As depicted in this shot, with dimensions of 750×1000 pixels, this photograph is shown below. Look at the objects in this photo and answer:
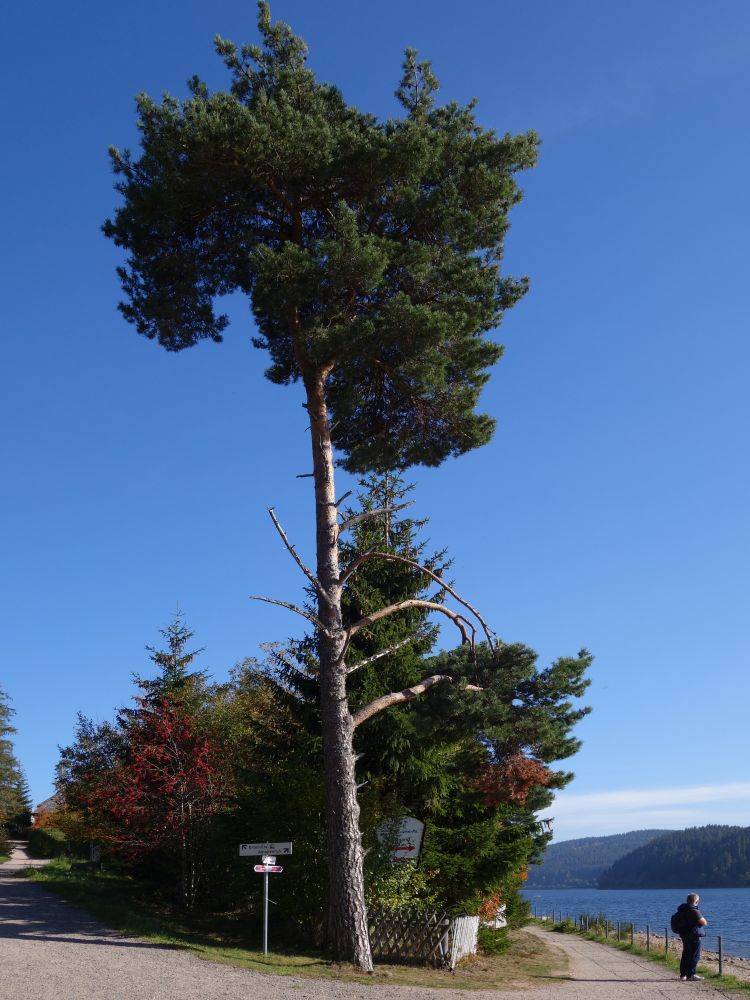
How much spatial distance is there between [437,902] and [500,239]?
1309 cm

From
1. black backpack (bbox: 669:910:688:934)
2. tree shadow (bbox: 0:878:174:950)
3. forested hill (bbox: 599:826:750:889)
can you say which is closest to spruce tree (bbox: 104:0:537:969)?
tree shadow (bbox: 0:878:174:950)

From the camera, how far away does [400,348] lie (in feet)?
50.2

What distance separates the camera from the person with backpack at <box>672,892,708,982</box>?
15.3 m

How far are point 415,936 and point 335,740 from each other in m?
4.33

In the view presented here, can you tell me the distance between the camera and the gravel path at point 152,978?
10.6 m

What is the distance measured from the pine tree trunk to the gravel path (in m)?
1.76

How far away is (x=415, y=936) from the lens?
15.8 m

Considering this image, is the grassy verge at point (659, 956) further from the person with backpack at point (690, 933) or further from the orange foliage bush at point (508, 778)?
the orange foliage bush at point (508, 778)

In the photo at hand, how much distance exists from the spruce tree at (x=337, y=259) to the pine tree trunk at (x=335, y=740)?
31 millimetres

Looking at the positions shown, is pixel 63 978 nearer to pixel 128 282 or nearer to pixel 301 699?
pixel 301 699

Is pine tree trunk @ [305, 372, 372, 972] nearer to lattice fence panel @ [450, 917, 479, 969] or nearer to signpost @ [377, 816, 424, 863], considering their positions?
signpost @ [377, 816, 424, 863]

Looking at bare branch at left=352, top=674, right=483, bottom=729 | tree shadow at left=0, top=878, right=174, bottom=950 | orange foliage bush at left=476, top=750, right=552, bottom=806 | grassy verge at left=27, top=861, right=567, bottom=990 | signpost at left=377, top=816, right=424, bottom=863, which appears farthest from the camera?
orange foliage bush at left=476, top=750, right=552, bottom=806

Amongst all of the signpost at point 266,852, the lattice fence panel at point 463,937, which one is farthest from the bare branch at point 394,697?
the lattice fence panel at point 463,937

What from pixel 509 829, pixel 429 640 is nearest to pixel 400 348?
pixel 429 640
